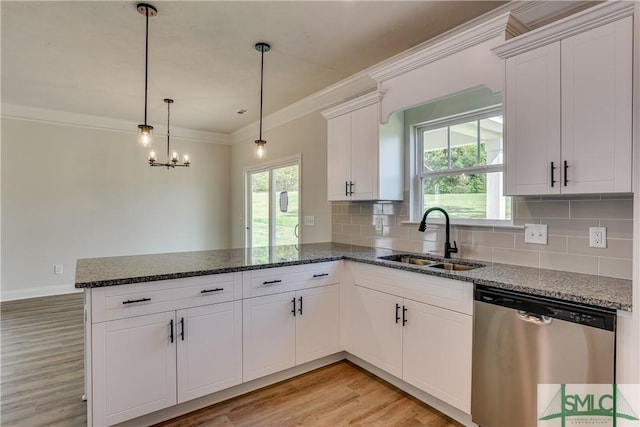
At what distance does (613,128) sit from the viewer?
163 cm

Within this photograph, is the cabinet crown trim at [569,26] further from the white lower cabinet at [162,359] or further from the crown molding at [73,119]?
the crown molding at [73,119]

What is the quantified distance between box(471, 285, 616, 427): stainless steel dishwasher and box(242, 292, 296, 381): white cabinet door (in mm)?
1242

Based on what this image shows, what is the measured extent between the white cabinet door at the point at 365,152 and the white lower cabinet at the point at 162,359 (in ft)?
4.88

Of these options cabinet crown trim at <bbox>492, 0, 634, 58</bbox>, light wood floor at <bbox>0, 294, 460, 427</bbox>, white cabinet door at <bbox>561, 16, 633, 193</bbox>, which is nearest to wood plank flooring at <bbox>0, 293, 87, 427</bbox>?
light wood floor at <bbox>0, 294, 460, 427</bbox>

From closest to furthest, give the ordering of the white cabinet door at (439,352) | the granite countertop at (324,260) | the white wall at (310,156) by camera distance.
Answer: the granite countertop at (324,260)
the white cabinet door at (439,352)
the white wall at (310,156)

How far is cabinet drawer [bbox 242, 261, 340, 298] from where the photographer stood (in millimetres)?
2305

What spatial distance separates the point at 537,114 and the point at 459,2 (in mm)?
969

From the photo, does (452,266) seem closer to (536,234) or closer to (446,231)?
(446,231)

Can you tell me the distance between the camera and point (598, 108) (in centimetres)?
167

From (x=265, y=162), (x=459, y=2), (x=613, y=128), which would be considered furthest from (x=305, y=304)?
(x=265, y=162)

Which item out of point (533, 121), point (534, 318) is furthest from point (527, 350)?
point (533, 121)

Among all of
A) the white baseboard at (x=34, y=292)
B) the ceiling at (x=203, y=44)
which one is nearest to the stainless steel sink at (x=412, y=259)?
the ceiling at (x=203, y=44)

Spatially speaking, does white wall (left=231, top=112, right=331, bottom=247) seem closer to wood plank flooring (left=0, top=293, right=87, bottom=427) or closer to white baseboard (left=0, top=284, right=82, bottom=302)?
wood plank flooring (left=0, top=293, right=87, bottom=427)

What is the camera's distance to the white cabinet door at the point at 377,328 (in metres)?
2.35
